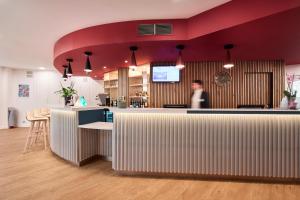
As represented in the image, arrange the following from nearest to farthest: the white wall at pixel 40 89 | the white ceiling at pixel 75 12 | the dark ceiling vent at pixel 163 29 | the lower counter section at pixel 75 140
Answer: the white ceiling at pixel 75 12 → the dark ceiling vent at pixel 163 29 → the lower counter section at pixel 75 140 → the white wall at pixel 40 89

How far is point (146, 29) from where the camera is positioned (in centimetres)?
418

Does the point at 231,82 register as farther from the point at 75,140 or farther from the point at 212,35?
the point at 75,140

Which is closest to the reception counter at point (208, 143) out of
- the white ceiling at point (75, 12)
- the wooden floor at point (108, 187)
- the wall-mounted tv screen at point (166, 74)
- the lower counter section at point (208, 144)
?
the lower counter section at point (208, 144)

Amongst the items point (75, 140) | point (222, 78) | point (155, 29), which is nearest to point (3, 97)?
point (75, 140)

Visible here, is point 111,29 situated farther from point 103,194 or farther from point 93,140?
point 103,194

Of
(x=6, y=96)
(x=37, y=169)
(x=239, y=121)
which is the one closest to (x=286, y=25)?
(x=239, y=121)

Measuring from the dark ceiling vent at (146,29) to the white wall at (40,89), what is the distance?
8195mm

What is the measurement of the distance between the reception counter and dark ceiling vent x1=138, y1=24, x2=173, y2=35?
157 centimetres

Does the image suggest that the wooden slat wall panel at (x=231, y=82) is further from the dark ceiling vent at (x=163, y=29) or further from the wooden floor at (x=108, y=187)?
the wooden floor at (x=108, y=187)

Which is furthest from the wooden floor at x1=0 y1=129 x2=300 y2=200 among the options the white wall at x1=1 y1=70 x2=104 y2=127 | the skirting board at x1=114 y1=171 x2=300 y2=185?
the white wall at x1=1 y1=70 x2=104 y2=127

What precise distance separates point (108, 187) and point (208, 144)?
1.81 meters

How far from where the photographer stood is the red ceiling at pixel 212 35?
9.91ft

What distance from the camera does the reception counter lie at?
138 inches

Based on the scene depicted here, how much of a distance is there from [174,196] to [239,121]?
165 cm
